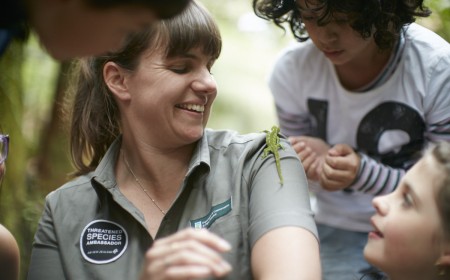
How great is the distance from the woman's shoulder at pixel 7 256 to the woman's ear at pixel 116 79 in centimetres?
57

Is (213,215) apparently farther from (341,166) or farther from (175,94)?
(341,166)

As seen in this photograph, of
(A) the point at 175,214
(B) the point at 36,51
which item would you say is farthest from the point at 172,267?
(B) the point at 36,51

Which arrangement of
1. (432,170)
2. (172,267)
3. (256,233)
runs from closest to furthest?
1. (172,267)
2. (432,170)
3. (256,233)

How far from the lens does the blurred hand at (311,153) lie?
2410 millimetres

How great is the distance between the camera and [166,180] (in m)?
2.18

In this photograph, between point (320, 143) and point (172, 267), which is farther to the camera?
point (320, 143)

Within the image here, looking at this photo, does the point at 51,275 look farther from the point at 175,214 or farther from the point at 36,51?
the point at 36,51

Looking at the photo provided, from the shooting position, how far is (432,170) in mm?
1742

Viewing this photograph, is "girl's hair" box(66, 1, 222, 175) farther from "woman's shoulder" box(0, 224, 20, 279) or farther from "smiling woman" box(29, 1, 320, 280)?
"woman's shoulder" box(0, 224, 20, 279)

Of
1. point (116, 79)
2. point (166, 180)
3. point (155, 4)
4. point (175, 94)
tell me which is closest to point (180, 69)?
point (175, 94)

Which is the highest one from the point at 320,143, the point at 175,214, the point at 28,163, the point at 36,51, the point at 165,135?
the point at 165,135

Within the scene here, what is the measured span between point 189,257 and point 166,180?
80cm

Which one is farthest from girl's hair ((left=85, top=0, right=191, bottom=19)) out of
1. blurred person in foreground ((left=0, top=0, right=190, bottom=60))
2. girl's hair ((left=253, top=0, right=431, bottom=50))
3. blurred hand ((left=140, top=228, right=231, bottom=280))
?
girl's hair ((left=253, top=0, right=431, bottom=50))

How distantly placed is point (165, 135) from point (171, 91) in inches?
5.8
